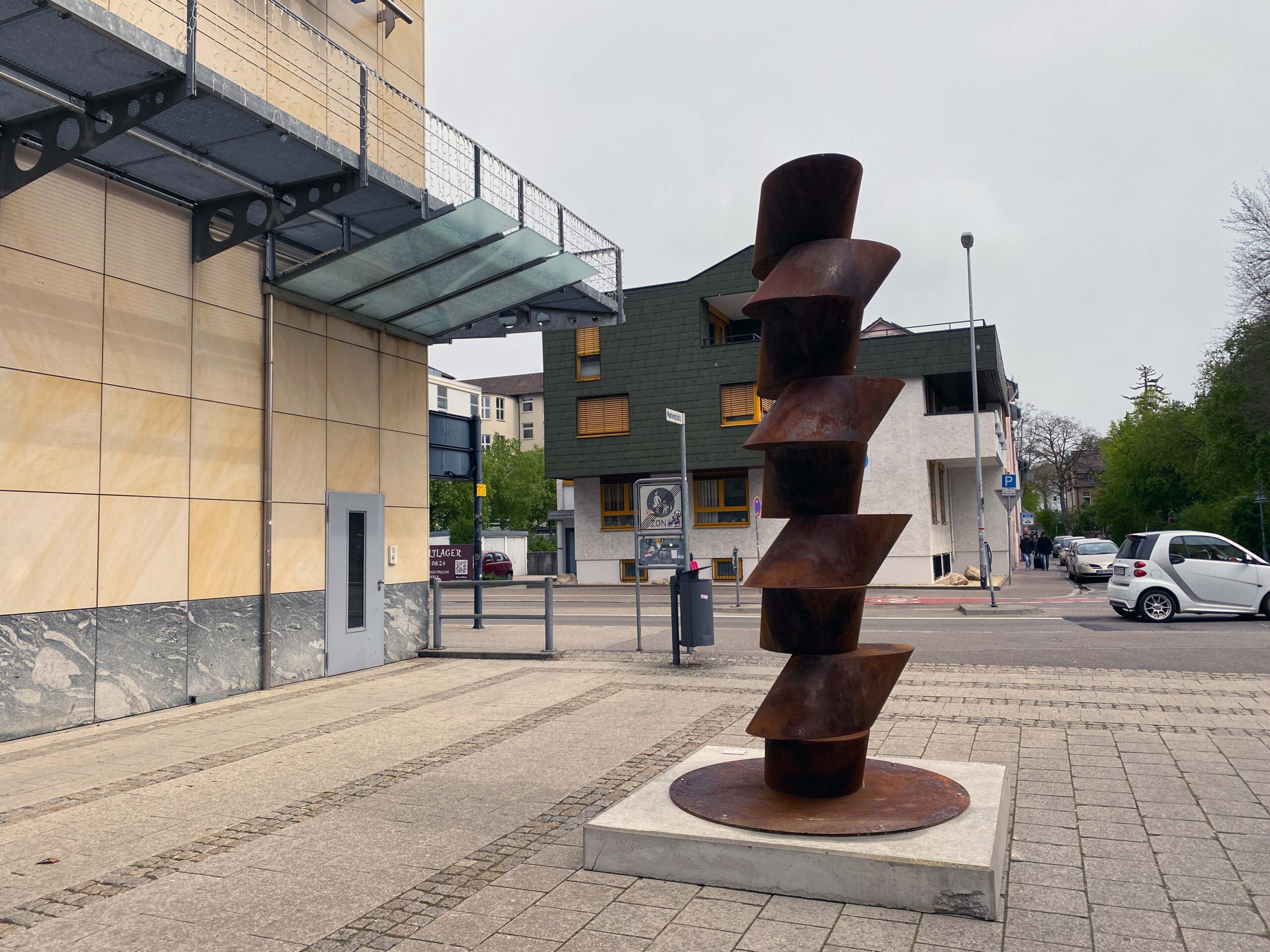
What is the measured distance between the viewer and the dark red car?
149 ft

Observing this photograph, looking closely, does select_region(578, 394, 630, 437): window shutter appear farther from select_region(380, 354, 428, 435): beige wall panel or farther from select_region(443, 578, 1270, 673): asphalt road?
select_region(380, 354, 428, 435): beige wall panel

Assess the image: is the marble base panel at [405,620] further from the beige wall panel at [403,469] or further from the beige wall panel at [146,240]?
the beige wall panel at [146,240]

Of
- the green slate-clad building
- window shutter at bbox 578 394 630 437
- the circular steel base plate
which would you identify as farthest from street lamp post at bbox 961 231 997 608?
the circular steel base plate

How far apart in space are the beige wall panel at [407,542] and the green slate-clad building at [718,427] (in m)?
19.4

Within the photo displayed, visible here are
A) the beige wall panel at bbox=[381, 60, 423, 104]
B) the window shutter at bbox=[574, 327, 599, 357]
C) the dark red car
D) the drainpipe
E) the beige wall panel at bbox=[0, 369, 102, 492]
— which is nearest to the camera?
the beige wall panel at bbox=[0, 369, 102, 492]

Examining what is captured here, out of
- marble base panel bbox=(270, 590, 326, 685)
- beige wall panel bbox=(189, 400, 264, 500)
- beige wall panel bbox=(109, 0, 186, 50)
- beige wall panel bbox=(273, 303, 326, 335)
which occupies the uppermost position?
beige wall panel bbox=(109, 0, 186, 50)

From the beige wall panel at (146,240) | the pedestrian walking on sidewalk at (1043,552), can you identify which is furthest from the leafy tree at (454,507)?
the beige wall panel at (146,240)

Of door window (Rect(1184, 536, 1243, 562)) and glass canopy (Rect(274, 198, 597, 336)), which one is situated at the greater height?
glass canopy (Rect(274, 198, 597, 336))

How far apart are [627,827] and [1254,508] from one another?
38105mm

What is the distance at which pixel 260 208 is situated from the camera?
9.89 metres

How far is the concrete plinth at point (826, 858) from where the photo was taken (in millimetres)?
4016

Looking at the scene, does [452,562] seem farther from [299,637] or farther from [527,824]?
[527,824]

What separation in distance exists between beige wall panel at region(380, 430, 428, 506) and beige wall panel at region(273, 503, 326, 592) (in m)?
1.41

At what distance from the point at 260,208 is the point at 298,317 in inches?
70.6
